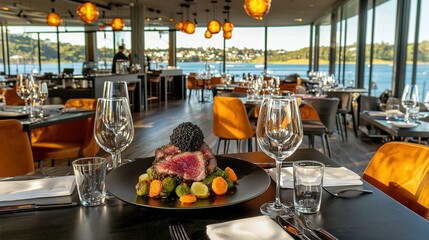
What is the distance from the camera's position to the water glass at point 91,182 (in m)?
1.15

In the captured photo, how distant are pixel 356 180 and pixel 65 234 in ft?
2.98

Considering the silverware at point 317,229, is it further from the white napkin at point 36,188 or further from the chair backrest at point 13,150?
the chair backrest at point 13,150

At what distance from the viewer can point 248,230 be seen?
3.01 ft

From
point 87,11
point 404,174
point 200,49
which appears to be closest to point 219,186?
point 404,174

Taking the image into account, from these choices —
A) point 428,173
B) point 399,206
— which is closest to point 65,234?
point 399,206

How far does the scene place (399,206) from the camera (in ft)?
3.67

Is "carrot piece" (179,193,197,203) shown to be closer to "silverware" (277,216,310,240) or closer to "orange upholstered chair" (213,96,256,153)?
"silverware" (277,216,310,240)

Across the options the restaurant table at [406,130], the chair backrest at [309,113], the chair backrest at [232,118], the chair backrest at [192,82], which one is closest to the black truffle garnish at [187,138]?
the restaurant table at [406,130]

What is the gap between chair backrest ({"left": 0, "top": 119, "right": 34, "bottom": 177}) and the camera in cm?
244

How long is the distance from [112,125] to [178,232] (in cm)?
55

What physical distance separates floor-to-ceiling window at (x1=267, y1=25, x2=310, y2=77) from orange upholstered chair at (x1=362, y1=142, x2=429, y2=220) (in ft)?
54.5

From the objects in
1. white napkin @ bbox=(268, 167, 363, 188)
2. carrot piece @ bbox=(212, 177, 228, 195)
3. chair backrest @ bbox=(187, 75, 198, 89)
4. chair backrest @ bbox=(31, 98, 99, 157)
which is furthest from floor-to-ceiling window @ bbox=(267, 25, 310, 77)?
carrot piece @ bbox=(212, 177, 228, 195)

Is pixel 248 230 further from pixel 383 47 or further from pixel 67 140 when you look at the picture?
pixel 383 47

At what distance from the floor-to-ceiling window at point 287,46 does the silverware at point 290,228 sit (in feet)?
56.7
